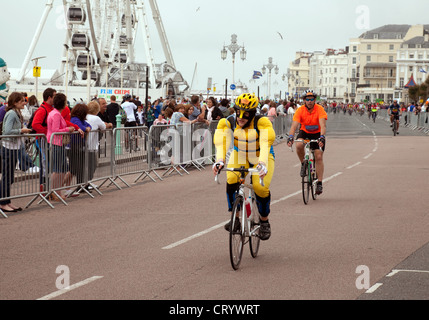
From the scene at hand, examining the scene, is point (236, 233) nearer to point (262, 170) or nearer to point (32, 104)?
point (262, 170)

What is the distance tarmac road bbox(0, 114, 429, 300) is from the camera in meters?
7.48

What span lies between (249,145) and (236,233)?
1176 millimetres

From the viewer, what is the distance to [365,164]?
23.5 metres

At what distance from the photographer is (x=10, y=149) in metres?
13.1

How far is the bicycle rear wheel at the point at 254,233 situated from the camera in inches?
351

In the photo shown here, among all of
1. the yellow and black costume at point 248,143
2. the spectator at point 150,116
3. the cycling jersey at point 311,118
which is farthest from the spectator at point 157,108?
the yellow and black costume at point 248,143

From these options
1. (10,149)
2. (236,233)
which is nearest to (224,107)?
(10,149)

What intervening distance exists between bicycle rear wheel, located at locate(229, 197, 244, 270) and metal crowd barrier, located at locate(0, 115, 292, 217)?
5.48 m

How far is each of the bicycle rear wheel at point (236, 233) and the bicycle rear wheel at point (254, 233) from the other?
40cm

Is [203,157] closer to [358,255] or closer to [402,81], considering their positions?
[358,255]

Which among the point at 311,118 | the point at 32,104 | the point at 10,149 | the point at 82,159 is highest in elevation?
the point at 32,104

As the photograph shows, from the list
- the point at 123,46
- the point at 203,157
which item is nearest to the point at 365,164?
the point at 203,157

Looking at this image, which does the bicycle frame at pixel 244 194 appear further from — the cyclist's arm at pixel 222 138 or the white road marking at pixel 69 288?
the white road marking at pixel 69 288
